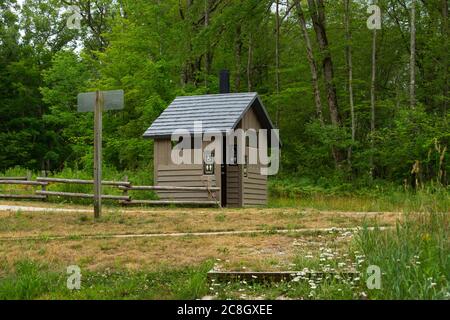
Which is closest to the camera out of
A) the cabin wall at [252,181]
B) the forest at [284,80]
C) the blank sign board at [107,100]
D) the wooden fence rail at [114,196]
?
the blank sign board at [107,100]

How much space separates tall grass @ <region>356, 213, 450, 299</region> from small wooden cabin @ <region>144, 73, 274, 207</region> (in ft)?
39.9

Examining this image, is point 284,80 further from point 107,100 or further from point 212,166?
point 107,100

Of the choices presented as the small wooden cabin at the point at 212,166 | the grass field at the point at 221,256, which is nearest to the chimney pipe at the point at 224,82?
the small wooden cabin at the point at 212,166

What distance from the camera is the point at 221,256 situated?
8.36m

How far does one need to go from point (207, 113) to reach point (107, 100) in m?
7.65

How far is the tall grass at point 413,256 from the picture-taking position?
5453 mm

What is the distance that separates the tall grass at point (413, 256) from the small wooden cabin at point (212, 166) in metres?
12.1

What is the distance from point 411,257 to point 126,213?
956cm

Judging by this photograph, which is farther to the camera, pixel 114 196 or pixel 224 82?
pixel 224 82

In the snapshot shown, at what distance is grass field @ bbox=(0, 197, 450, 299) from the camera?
600 centimetres

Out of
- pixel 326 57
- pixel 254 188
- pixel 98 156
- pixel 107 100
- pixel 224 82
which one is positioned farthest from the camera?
pixel 326 57

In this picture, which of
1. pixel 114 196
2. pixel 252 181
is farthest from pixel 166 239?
pixel 252 181

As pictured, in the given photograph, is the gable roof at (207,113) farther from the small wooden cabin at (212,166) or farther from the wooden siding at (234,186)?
the wooden siding at (234,186)
